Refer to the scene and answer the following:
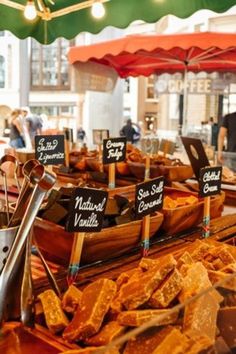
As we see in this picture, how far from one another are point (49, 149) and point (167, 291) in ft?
4.15

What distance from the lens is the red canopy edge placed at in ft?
13.0

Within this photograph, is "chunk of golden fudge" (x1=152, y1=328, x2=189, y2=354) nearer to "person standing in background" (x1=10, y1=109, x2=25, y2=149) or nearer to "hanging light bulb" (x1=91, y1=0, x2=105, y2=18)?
"hanging light bulb" (x1=91, y1=0, x2=105, y2=18)

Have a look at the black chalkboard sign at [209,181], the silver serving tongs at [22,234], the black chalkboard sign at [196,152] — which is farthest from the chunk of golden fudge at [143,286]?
the black chalkboard sign at [196,152]

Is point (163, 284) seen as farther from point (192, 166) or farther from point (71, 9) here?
point (71, 9)

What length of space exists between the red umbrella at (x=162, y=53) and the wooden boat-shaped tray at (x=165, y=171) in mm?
2078

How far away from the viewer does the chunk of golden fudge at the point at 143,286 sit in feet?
2.83

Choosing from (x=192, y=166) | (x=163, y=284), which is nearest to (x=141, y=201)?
(x=163, y=284)

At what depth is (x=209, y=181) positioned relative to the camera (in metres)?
1.51

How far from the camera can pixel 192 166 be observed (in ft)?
7.44

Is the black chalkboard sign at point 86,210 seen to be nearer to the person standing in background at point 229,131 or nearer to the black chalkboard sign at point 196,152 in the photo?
the black chalkboard sign at point 196,152

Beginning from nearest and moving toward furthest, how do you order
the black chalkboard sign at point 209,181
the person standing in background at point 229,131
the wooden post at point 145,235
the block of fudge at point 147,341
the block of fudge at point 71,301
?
1. the block of fudge at point 147,341
2. the block of fudge at point 71,301
3. the wooden post at point 145,235
4. the black chalkboard sign at point 209,181
5. the person standing in background at point 229,131

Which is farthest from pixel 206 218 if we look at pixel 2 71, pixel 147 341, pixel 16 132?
pixel 2 71

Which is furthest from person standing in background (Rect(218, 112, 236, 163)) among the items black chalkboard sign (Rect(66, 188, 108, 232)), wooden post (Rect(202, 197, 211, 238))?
black chalkboard sign (Rect(66, 188, 108, 232))

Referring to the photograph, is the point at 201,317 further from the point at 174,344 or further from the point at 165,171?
the point at 165,171
